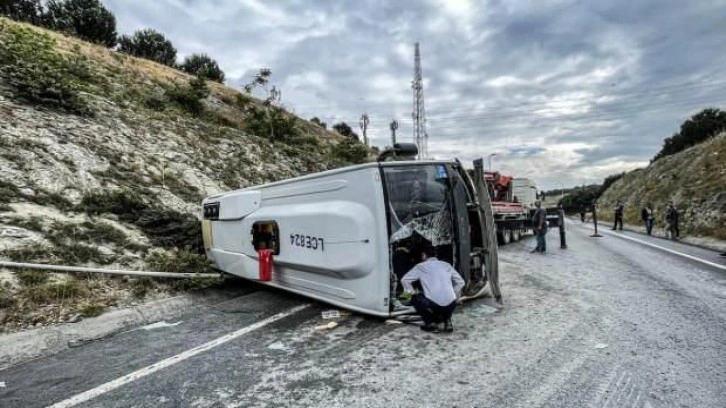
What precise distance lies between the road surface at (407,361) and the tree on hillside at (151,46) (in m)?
29.8

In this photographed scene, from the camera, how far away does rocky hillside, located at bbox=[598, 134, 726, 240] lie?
1933 cm

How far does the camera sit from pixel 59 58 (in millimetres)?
12852

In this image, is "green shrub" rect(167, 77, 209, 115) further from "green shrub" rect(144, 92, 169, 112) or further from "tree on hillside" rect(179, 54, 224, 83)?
"tree on hillside" rect(179, 54, 224, 83)

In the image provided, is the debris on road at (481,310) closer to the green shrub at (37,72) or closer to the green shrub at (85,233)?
the green shrub at (85,233)

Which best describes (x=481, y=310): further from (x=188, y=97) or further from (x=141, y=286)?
(x=188, y=97)

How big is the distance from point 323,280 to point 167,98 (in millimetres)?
13926

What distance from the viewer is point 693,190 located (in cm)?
2433

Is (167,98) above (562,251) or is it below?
above

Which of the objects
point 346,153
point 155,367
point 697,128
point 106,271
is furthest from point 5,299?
point 697,128

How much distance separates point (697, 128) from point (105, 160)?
57532mm

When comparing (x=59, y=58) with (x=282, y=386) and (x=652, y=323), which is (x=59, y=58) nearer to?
(x=282, y=386)

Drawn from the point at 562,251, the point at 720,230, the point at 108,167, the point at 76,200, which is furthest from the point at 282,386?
the point at 720,230

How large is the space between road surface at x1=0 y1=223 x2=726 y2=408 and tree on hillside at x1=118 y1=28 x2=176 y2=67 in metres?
29.8

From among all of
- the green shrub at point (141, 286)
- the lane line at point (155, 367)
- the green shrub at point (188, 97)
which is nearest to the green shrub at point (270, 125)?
the green shrub at point (188, 97)
